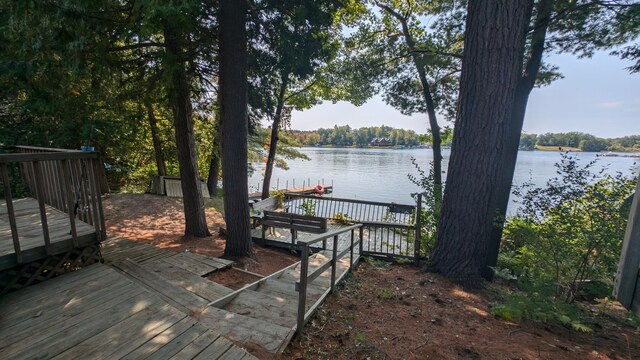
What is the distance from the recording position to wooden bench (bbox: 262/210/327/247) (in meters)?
6.10

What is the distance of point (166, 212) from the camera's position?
911cm

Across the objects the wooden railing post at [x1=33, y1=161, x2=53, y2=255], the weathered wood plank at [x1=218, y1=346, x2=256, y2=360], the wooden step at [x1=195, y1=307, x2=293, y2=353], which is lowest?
the wooden step at [x1=195, y1=307, x2=293, y2=353]

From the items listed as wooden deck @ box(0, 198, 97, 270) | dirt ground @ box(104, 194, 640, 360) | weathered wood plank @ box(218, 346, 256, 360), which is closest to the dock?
wooden deck @ box(0, 198, 97, 270)

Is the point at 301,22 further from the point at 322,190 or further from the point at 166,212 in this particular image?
the point at 322,190

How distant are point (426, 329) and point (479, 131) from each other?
2.75 meters

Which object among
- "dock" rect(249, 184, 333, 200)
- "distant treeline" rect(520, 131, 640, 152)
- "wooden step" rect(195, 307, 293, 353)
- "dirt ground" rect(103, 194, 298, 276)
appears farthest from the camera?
"dock" rect(249, 184, 333, 200)

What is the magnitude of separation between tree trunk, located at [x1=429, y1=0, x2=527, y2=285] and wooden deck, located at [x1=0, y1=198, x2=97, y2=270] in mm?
4867

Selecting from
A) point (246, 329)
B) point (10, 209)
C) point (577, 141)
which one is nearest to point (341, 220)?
point (246, 329)

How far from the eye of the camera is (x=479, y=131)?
4.01 metres

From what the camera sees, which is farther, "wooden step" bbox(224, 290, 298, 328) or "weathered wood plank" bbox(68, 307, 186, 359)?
"wooden step" bbox(224, 290, 298, 328)

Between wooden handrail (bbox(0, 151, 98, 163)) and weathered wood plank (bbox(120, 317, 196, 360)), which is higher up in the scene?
wooden handrail (bbox(0, 151, 98, 163))

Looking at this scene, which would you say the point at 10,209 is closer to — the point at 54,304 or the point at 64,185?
the point at 54,304

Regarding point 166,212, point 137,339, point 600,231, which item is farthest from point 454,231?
point 166,212

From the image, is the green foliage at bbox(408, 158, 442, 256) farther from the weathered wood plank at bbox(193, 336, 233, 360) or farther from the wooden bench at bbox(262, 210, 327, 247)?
the weathered wood plank at bbox(193, 336, 233, 360)
